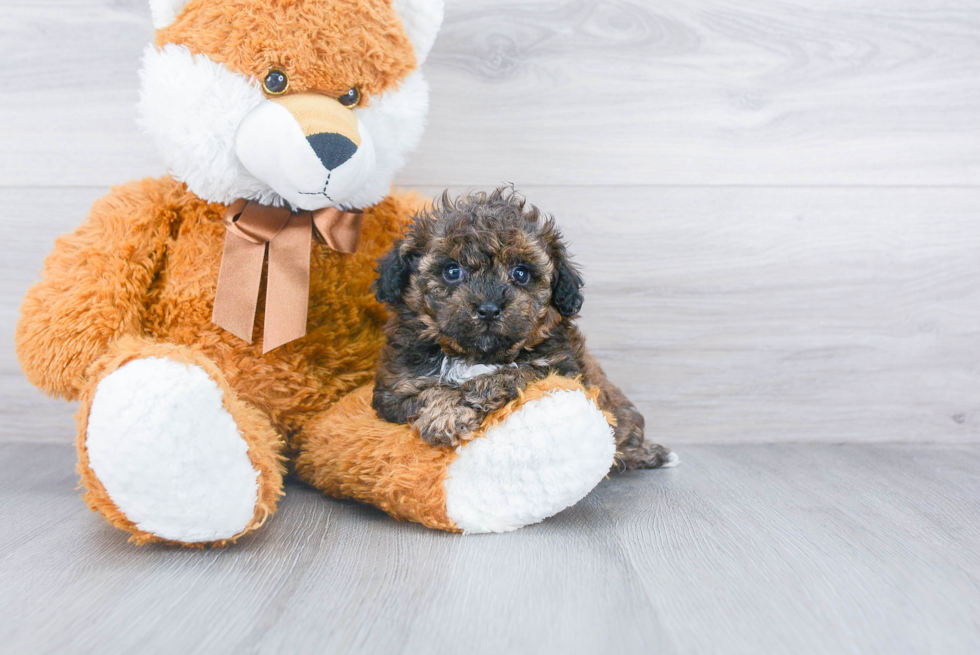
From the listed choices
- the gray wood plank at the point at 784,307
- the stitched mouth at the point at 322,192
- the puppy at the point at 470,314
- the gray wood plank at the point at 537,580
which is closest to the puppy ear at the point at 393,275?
the puppy at the point at 470,314

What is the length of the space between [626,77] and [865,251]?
2.50ft

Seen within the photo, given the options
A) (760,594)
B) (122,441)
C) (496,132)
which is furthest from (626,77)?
(122,441)

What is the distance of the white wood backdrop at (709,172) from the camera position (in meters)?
1.71

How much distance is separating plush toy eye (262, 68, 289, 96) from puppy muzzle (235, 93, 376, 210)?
2cm

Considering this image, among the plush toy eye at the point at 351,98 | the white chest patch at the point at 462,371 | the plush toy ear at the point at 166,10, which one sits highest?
the plush toy ear at the point at 166,10

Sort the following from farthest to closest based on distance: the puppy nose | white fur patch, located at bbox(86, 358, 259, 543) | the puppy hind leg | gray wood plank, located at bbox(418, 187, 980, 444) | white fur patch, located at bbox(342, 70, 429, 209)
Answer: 1. gray wood plank, located at bbox(418, 187, 980, 444)
2. the puppy hind leg
3. white fur patch, located at bbox(342, 70, 429, 209)
4. the puppy nose
5. white fur patch, located at bbox(86, 358, 259, 543)

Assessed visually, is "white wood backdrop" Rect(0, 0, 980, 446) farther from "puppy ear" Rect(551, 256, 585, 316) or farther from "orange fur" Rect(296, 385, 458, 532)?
"orange fur" Rect(296, 385, 458, 532)

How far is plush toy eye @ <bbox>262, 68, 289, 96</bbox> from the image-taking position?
123cm

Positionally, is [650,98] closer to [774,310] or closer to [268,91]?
[774,310]

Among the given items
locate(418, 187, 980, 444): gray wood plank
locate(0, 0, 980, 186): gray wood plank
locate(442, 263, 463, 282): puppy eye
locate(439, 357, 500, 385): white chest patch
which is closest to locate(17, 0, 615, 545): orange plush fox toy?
locate(439, 357, 500, 385): white chest patch

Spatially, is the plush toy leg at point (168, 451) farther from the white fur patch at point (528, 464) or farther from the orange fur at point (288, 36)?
the orange fur at point (288, 36)

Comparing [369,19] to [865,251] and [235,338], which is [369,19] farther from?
[865,251]

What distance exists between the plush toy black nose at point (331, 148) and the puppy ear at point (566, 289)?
16.6 inches

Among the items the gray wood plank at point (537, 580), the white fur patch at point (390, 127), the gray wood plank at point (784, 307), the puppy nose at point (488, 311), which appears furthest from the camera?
the gray wood plank at point (784, 307)
